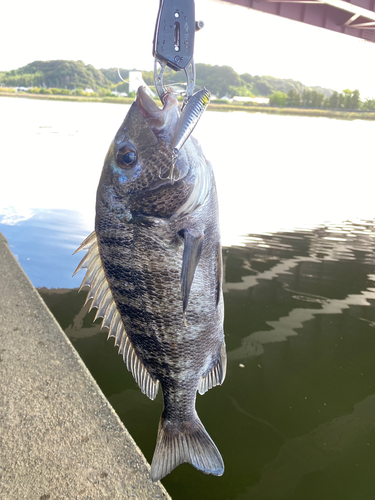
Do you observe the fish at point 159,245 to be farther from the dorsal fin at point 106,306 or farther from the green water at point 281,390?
the green water at point 281,390

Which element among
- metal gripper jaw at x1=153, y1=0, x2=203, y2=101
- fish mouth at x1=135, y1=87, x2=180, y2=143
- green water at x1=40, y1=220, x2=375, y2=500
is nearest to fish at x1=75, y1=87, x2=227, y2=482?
fish mouth at x1=135, y1=87, x2=180, y2=143

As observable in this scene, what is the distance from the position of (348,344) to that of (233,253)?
3807 mm

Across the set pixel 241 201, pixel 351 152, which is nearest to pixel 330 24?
pixel 241 201

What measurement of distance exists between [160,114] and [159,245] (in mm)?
505

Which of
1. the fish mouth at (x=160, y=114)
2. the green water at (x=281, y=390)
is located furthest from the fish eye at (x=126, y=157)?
the green water at (x=281, y=390)

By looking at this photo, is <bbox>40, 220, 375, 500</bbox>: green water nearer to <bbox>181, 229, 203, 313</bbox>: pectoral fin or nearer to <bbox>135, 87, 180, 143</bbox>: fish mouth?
<bbox>181, 229, 203, 313</bbox>: pectoral fin

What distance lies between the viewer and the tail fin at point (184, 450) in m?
1.68

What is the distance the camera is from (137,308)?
157 cm

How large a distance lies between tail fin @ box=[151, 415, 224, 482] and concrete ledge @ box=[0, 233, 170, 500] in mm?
1014

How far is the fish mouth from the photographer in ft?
4.47

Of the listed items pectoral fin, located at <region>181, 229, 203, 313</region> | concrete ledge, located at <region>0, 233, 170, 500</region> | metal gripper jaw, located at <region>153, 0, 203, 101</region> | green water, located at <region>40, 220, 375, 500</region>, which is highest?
metal gripper jaw, located at <region>153, 0, 203, 101</region>

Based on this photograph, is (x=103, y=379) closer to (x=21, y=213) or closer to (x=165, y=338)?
(x=165, y=338)

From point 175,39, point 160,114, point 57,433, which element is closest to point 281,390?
point 57,433

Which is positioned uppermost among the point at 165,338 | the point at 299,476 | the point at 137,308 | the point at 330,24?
the point at 330,24
